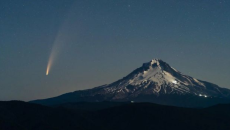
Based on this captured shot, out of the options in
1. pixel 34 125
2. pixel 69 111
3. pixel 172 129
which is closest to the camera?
pixel 34 125

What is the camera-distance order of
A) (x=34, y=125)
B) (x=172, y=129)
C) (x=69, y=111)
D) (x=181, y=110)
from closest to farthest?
(x=34, y=125), (x=172, y=129), (x=69, y=111), (x=181, y=110)

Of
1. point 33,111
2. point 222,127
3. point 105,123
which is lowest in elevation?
point 222,127

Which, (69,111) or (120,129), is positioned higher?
(69,111)

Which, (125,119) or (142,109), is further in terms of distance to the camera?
(142,109)

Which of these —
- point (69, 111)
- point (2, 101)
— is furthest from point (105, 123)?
point (2, 101)

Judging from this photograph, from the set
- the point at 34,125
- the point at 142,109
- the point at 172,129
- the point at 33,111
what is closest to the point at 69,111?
the point at 33,111

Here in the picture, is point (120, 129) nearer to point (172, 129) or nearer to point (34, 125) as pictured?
point (172, 129)
